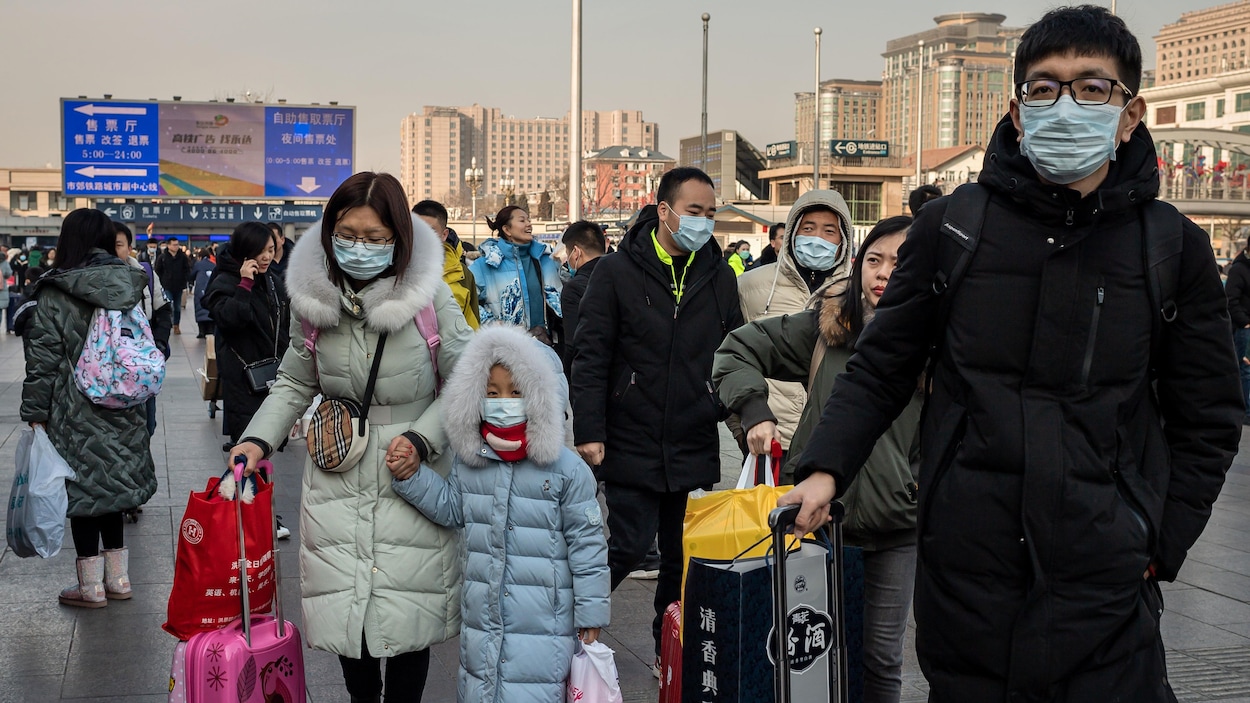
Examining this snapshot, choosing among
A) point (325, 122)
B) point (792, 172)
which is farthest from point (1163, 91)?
point (325, 122)

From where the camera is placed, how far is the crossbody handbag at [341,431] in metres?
3.91

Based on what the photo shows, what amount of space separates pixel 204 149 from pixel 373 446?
38.8m

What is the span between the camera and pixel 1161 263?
243cm

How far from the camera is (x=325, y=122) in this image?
39.8m

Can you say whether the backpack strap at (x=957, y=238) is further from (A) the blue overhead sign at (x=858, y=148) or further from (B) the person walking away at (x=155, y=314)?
(A) the blue overhead sign at (x=858, y=148)

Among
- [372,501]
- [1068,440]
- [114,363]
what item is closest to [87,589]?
[114,363]

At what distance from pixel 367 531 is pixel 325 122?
37.7 m

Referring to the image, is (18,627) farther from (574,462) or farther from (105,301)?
(574,462)

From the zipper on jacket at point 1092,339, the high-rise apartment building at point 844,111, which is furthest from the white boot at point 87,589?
the high-rise apartment building at point 844,111

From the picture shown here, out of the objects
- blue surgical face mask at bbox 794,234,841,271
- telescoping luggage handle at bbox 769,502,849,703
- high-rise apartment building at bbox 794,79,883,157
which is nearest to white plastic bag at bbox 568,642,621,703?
telescoping luggage handle at bbox 769,502,849,703

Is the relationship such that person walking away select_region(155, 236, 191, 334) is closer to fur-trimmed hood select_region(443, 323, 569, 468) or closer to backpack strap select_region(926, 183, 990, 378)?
fur-trimmed hood select_region(443, 323, 569, 468)

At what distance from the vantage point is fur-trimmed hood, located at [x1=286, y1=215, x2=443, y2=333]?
13.0 ft

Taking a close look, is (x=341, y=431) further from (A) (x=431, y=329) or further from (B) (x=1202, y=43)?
(B) (x=1202, y=43)

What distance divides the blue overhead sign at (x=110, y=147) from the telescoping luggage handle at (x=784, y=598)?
131 feet
